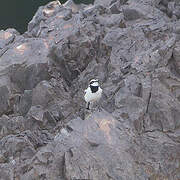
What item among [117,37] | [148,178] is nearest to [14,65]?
[117,37]

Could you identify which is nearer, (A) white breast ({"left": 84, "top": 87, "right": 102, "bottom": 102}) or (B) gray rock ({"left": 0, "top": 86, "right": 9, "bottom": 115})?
(A) white breast ({"left": 84, "top": 87, "right": 102, "bottom": 102})

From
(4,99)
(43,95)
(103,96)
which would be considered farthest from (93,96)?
(4,99)

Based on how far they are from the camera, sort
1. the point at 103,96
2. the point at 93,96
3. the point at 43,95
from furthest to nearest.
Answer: the point at 43,95 → the point at 103,96 → the point at 93,96

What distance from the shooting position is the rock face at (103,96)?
32.0ft

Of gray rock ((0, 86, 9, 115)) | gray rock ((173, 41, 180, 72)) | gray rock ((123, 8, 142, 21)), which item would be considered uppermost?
gray rock ((173, 41, 180, 72))

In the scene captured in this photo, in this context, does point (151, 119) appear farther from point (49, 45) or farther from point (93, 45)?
point (49, 45)

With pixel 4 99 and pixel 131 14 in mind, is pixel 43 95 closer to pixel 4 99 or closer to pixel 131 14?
pixel 4 99

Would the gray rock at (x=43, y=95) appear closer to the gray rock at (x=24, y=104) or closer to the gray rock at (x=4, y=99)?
the gray rock at (x=24, y=104)

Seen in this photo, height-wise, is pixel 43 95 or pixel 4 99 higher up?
pixel 43 95

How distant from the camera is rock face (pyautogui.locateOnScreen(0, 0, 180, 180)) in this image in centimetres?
975

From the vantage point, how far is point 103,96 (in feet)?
39.7

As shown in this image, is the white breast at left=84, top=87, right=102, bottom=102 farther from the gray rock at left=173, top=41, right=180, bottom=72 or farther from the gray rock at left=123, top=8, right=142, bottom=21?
the gray rock at left=123, top=8, right=142, bottom=21

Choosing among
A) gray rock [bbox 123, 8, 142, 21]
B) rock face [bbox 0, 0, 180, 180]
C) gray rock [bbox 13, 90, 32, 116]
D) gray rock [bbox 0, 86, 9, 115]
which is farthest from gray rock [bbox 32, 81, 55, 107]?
gray rock [bbox 123, 8, 142, 21]

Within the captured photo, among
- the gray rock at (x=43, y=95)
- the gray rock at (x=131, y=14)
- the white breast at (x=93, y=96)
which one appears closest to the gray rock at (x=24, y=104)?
the gray rock at (x=43, y=95)
